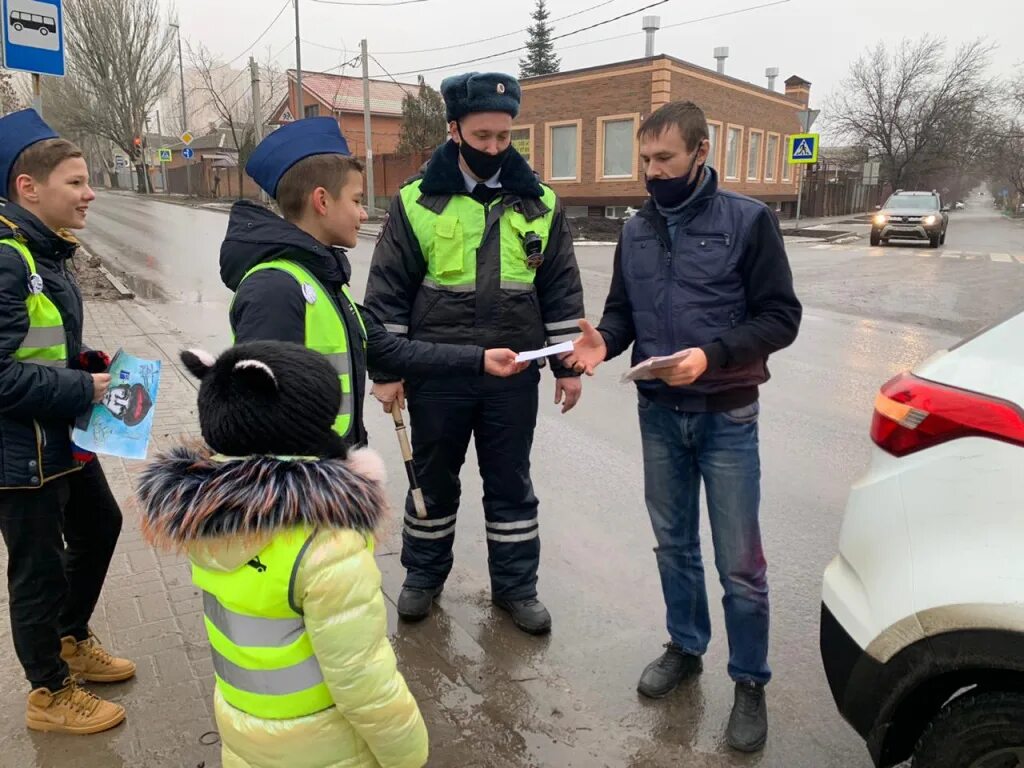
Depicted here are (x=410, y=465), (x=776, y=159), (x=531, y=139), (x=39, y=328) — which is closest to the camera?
(x=39, y=328)

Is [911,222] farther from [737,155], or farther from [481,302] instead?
[481,302]

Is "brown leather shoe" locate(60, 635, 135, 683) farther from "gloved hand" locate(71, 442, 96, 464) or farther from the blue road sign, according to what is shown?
the blue road sign

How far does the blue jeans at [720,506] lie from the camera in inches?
104

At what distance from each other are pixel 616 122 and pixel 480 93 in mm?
27928

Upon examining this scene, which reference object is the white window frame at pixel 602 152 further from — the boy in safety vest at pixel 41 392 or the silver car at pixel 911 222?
the boy in safety vest at pixel 41 392

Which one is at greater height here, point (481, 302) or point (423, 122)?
point (423, 122)

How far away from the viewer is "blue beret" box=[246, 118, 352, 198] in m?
2.42

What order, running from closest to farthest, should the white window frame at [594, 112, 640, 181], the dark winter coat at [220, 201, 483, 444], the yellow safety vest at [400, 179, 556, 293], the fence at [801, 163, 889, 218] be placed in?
the dark winter coat at [220, 201, 483, 444], the yellow safety vest at [400, 179, 556, 293], the white window frame at [594, 112, 640, 181], the fence at [801, 163, 889, 218]

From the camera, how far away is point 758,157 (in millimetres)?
35344

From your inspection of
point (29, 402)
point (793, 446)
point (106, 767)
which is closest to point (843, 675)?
point (106, 767)

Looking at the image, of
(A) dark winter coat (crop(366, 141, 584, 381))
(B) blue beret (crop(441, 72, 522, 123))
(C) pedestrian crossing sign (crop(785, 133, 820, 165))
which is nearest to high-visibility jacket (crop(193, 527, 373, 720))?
(A) dark winter coat (crop(366, 141, 584, 381))

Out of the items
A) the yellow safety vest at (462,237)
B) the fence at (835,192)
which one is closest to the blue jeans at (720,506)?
the yellow safety vest at (462,237)

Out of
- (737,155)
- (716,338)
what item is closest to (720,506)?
(716,338)

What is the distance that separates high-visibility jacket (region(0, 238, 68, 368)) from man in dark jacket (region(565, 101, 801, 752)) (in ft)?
6.25
